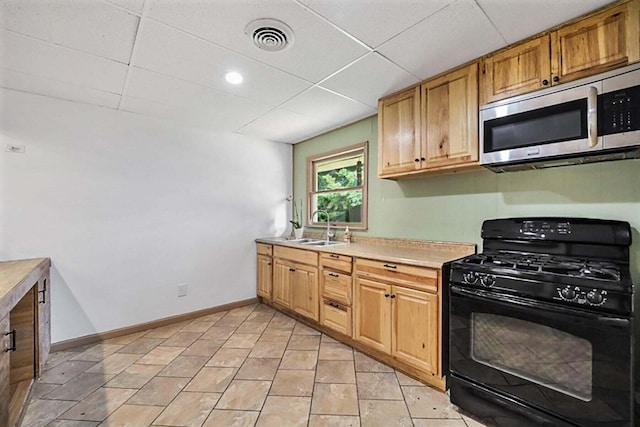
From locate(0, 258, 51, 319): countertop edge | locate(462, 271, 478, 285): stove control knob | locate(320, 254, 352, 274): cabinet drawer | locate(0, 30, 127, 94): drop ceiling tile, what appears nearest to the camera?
locate(0, 258, 51, 319): countertop edge

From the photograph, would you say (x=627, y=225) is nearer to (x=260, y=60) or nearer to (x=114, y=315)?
(x=260, y=60)

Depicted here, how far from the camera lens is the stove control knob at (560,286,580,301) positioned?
1.39 meters

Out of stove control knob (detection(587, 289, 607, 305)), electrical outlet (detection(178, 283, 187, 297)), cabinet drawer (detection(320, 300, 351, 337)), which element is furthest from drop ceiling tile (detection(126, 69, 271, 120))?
stove control knob (detection(587, 289, 607, 305))

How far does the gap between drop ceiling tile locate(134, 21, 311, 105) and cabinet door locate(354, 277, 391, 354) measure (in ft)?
5.88

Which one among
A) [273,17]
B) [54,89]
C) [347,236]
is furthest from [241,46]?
[347,236]

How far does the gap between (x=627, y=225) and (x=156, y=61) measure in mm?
3199

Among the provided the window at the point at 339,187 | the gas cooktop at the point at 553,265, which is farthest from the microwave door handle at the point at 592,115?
A: the window at the point at 339,187

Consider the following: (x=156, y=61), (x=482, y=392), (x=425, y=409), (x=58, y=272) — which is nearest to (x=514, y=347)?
(x=482, y=392)

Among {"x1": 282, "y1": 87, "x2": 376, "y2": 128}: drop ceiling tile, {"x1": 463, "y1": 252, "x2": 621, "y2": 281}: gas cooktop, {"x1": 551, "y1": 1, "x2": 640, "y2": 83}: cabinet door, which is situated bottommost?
{"x1": 463, "y1": 252, "x2": 621, "y2": 281}: gas cooktop

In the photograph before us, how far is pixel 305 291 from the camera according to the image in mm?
3102

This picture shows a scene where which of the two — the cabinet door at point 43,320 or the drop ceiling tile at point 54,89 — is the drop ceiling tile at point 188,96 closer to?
the drop ceiling tile at point 54,89

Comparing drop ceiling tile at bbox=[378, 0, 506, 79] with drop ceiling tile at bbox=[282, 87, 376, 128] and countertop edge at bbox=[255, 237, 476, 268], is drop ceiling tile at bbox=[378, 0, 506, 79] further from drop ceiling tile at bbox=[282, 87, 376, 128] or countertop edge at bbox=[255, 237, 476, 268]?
countertop edge at bbox=[255, 237, 476, 268]

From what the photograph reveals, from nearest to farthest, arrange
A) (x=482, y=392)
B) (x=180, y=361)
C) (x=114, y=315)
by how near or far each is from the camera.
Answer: (x=482, y=392) < (x=180, y=361) < (x=114, y=315)

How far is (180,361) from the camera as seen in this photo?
241 centimetres
